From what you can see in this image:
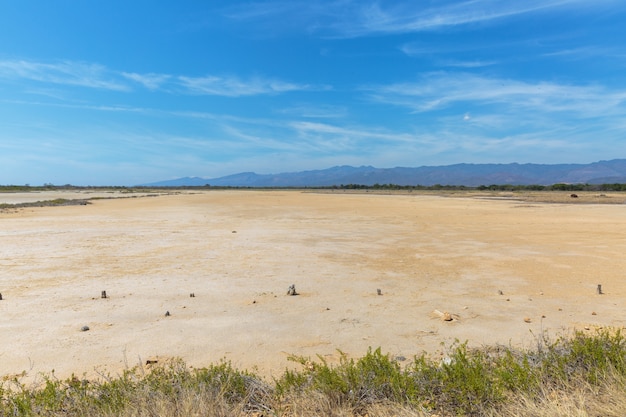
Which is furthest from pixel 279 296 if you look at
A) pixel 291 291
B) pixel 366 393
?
pixel 366 393

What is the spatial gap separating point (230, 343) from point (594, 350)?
470 cm

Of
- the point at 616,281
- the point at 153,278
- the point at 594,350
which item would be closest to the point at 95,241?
the point at 153,278

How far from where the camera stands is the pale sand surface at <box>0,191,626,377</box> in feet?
17.9

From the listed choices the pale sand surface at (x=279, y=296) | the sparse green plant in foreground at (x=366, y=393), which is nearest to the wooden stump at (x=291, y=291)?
the pale sand surface at (x=279, y=296)

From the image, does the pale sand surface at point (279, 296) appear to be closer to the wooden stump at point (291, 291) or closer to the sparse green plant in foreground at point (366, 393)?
the wooden stump at point (291, 291)

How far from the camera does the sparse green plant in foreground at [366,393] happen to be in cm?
342

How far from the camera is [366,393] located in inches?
149

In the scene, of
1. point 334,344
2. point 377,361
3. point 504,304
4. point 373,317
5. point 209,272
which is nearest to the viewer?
point 377,361

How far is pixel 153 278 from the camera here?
30.7 feet

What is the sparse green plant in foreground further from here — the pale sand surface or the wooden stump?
the wooden stump

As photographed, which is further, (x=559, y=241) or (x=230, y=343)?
(x=559, y=241)

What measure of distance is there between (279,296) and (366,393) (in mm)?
4284

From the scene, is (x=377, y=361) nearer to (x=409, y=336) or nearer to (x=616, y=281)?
(x=409, y=336)

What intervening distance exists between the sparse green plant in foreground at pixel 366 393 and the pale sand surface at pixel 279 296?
2.96 feet
